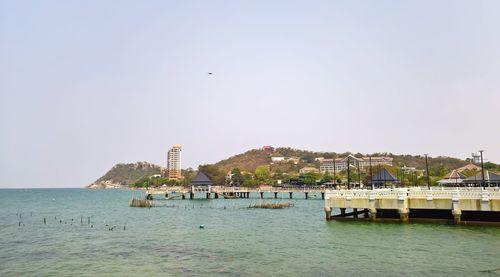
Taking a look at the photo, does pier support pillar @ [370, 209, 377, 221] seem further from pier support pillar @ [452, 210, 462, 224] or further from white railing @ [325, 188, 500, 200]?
pier support pillar @ [452, 210, 462, 224]

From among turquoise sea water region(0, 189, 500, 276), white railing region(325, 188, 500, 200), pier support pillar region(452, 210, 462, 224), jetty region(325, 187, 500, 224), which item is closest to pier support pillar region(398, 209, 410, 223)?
jetty region(325, 187, 500, 224)

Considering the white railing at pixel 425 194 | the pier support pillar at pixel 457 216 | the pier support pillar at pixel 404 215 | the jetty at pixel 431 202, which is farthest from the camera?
the pier support pillar at pixel 404 215

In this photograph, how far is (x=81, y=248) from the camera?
3378 centimetres

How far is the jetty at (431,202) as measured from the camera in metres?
37.0

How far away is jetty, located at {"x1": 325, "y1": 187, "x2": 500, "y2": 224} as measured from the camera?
121 feet

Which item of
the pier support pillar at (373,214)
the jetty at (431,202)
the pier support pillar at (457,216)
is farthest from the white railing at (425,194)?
the pier support pillar at (373,214)

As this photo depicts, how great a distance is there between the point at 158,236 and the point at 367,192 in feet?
73.9

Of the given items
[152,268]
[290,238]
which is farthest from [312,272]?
[290,238]

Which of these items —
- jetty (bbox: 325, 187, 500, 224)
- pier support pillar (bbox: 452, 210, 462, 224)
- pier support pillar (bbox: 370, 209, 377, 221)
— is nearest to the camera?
jetty (bbox: 325, 187, 500, 224)

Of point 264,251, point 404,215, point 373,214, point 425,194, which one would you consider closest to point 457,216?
point 425,194

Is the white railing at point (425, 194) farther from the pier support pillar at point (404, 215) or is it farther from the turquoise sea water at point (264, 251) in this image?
the turquoise sea water at point (264, 251)

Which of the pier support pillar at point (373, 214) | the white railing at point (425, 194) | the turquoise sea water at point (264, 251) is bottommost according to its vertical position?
the turquoise sea water at point (264, 251)

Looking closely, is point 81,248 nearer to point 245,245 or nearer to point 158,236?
point 158,236

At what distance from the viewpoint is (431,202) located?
1551 inches
